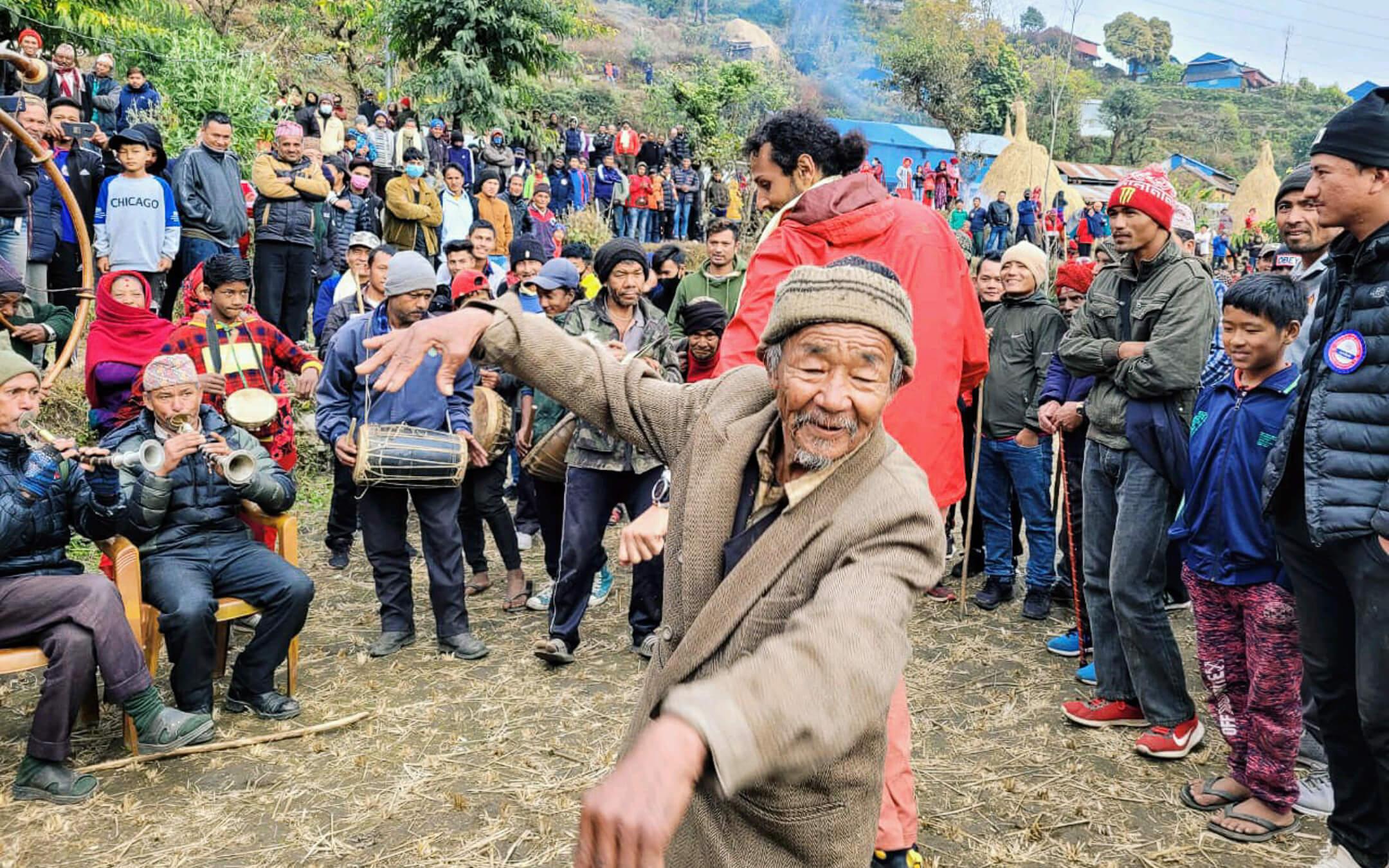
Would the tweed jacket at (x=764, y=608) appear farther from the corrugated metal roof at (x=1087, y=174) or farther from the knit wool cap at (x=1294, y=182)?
the corrugated metal roof at (x=1087, y=174)

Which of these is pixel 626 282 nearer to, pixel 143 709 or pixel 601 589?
pixel 601 589

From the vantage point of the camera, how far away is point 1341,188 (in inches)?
119

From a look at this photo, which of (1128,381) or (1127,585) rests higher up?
(1128,381)

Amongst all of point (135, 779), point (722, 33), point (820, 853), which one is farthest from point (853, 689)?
point (722, 33)

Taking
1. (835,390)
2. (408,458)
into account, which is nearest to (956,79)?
(408,458)

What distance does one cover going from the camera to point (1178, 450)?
4277 mm

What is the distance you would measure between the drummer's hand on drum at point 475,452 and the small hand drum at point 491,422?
0.74 ft

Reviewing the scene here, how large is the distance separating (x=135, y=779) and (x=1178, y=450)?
14.9 feet

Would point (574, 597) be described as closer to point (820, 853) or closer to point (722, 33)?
point (820, 853)

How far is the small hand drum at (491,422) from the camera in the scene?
20.3 ft

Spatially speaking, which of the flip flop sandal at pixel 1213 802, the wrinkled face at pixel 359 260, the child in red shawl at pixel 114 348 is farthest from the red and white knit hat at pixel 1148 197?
the wrinkled face at pixel 359 260

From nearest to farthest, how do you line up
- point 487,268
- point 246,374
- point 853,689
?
point 853,689 → point 246,374 → point 487,268

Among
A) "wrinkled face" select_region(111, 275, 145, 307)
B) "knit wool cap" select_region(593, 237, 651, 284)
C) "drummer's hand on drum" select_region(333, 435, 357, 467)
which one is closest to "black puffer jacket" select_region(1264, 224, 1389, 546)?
"knit wool cap" select_region(593, 237, 651, 284)

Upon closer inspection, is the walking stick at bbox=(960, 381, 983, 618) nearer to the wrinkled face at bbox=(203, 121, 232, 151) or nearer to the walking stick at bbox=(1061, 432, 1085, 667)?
the walking stick at bbox=(1061, 432, 1085, 667)
